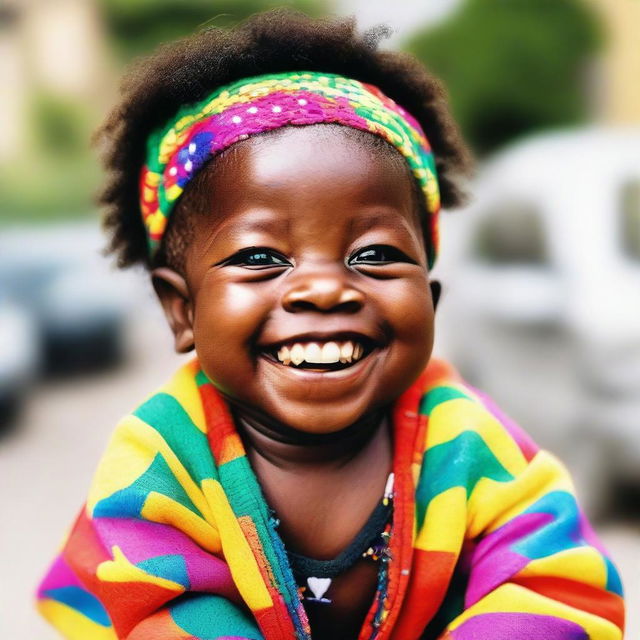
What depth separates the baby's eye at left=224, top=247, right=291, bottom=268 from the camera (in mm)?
1587

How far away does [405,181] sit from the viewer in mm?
1705

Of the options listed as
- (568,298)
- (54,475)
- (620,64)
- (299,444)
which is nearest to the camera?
(299,444)

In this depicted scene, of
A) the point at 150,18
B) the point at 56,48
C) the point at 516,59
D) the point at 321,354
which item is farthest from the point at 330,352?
the point at 56,48

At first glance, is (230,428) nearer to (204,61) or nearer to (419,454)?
(419,454)

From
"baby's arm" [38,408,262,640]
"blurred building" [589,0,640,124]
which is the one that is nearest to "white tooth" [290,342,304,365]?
"baby's arm" [38,408,262,640]

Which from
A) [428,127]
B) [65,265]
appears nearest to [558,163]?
[428,127]

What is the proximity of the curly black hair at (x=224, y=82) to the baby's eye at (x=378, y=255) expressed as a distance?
0.22 meters

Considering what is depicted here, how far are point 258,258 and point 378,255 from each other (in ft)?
0.72

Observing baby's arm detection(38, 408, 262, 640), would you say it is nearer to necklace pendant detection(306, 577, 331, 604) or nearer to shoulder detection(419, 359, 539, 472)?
necklace pendant detection(306, 577, 331, 604)

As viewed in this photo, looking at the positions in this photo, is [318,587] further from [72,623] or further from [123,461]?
[72,623]

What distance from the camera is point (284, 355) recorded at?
158 centimetres

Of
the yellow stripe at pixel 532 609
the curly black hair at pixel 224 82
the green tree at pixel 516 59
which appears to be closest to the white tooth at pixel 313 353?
the curly black hair at pixel 224 82

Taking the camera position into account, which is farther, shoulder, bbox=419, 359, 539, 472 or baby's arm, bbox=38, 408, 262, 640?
shoulder, bbox=419, 359, 539, 472

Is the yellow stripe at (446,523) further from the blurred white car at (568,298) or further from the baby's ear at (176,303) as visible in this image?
the blurred white car at (568,298)
